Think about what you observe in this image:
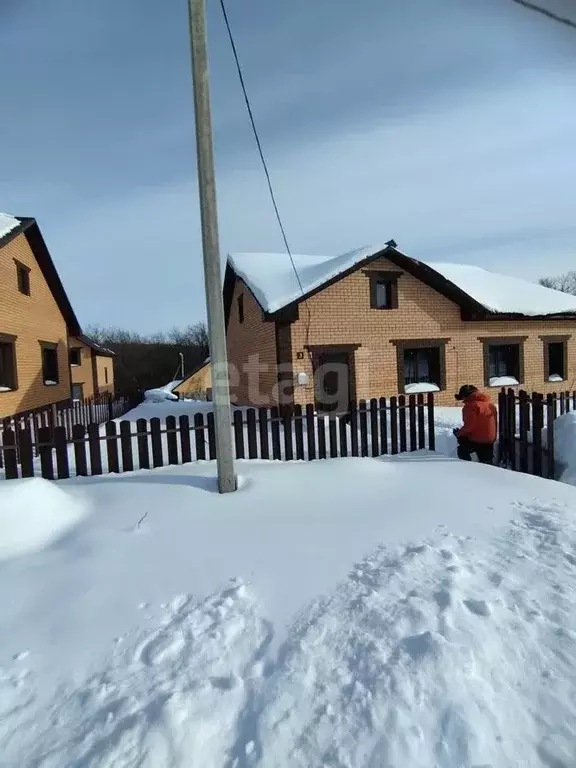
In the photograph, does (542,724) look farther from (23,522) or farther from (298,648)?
(23,522)

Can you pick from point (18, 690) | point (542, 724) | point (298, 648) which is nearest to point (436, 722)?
point (542, 724)

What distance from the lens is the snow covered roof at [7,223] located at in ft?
35.9

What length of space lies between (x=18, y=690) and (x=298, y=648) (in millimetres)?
1279

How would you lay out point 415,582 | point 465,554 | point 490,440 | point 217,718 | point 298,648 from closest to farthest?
point 217,718, point 298,648, point 415,582, point 465,554, point 490,440

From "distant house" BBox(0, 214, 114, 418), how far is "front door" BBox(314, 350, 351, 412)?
818 cm

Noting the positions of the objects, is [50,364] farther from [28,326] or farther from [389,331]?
[389,331]

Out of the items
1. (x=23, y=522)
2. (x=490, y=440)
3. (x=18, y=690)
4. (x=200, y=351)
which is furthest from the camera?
(x=200, y=351)

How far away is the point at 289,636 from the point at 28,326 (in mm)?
13296

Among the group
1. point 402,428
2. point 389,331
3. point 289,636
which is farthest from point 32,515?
point 389,331

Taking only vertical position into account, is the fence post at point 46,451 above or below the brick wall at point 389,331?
below

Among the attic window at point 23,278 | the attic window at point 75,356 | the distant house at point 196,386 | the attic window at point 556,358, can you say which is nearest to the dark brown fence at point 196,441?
the attic window at point 23,278

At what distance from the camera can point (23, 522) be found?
338cm

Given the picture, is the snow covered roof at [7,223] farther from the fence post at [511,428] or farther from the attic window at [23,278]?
the fence post at [511,428]

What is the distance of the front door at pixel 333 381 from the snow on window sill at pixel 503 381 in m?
5.06
